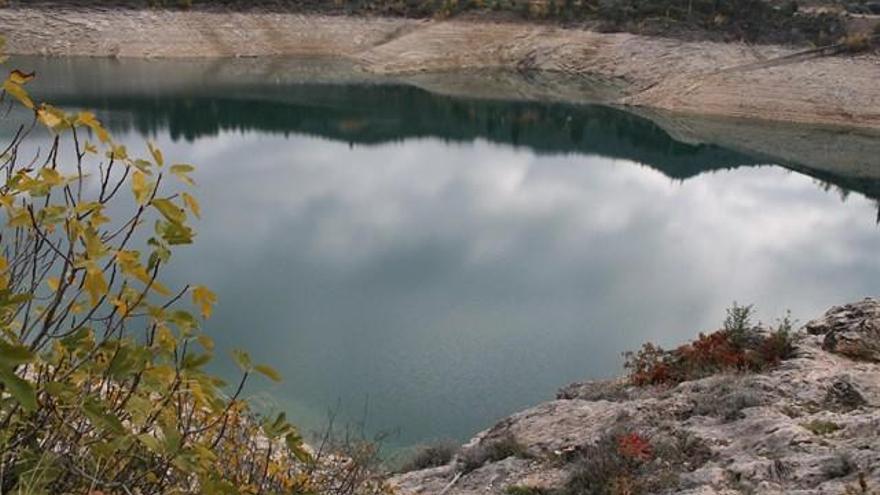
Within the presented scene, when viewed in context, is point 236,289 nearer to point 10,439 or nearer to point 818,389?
point 818,389

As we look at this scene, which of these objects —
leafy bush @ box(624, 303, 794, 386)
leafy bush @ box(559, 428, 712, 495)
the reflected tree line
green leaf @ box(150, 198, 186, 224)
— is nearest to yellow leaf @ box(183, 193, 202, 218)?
green leaf @ box(150, 198, 186, 224)

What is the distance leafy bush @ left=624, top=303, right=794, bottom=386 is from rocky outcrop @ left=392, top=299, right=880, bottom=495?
0.84ft

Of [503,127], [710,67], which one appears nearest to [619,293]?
[503,127]

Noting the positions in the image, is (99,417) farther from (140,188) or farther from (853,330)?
(853,330)

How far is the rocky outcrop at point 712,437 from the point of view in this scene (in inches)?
246

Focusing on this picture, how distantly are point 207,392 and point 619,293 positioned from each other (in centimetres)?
1764

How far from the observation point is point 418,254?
20844mm

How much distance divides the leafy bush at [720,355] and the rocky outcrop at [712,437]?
256 millimetres

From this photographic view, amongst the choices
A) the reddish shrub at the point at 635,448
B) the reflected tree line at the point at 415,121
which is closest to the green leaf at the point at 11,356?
the reddish shrub at the point at 635,448

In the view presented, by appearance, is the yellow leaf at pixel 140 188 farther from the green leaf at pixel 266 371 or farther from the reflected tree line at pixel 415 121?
the reflected tree line at pixel 415 121

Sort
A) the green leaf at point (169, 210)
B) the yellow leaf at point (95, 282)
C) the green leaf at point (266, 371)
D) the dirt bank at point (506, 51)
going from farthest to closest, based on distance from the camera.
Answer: the dirt bank at point (506, 51), the green leaf at point (266, 371), the green leaf at point (169, 210), the yellow leaf at point (95, 282)

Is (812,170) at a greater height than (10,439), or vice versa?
(10,439)

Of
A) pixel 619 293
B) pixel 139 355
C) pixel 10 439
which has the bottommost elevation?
pixel 619 293

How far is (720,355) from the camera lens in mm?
9992
